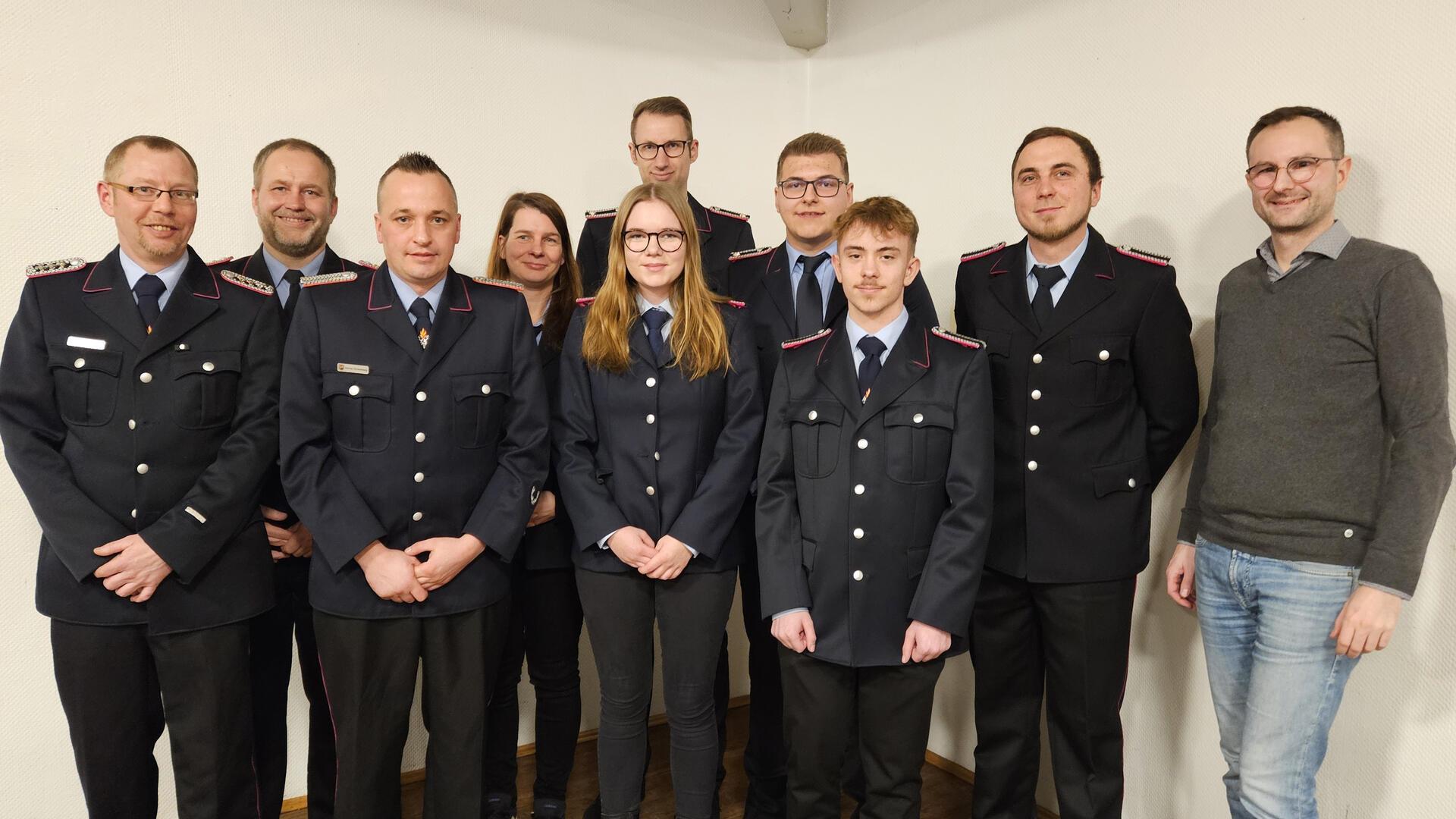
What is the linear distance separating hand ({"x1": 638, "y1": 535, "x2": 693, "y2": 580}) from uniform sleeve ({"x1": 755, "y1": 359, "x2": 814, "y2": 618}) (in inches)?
7.1

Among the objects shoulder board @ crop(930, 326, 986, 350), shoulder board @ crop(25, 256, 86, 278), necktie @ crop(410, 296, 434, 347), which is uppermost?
shoulder board @ crop(25, 256, 86, 278)

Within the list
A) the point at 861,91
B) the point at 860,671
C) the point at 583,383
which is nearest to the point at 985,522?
the point at 860,671

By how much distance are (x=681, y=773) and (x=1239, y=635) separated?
1300 mm

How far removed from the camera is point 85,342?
6.76 feet

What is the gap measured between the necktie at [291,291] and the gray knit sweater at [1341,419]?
7.46ft

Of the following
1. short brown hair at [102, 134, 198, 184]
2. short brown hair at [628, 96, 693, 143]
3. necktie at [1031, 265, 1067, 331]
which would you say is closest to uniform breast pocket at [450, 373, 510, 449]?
short brown hair at [102, 134, 198, 184]

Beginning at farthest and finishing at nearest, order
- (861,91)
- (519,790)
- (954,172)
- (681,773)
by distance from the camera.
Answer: (861,91) → (954,172) → (519,790) → (681,773)

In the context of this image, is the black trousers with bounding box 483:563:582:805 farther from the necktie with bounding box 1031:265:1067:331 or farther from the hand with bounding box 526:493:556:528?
the necktie with bounding box 1031:265:1067:331

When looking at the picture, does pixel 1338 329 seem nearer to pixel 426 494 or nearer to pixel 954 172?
pixel 954 172

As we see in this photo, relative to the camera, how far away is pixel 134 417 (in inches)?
81.1

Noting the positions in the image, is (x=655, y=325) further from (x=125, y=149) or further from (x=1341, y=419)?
(x=1341, y=419)

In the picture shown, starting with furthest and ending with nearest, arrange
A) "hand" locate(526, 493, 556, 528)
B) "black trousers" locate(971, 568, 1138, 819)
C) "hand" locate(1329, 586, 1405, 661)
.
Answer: "hand" locate(526, 493, 556, 528) < "black trousers" locate(971, 568, 1138, 819) < "hand" locate(1329, 586, 1405, 661)

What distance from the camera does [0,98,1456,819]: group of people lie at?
199cm

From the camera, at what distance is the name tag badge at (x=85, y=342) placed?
206 cm
